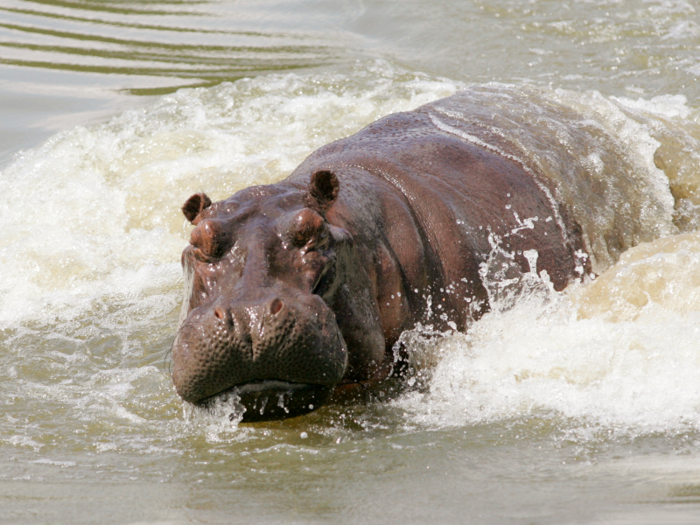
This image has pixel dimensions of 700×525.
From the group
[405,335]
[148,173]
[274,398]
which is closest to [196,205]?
[274,398]

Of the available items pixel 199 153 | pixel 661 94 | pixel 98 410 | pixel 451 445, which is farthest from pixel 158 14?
pixel 451 445

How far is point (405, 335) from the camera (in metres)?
4.53

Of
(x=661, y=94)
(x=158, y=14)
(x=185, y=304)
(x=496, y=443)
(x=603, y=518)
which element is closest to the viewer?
(x=603, y=518)

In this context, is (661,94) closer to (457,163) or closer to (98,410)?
(457,163)

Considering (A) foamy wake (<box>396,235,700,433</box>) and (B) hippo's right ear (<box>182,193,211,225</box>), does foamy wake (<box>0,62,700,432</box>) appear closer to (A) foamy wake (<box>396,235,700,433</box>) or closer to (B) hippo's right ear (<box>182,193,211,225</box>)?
(A) foamy wake (<box>396,235,700,433</box>)

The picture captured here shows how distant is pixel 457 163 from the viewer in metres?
5.40

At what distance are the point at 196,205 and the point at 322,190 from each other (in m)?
0.57

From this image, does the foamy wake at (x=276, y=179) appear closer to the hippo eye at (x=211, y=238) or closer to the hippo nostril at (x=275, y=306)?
the hippo nostril at (x=275, y=306)

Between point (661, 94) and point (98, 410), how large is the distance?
7.94 metres

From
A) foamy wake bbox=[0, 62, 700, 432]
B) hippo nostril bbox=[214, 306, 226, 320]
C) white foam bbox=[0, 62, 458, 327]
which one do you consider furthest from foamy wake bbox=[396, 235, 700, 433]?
white foam bbox=[0, 62, 458, 327]

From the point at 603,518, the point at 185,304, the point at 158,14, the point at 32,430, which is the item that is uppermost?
the point at 158,14

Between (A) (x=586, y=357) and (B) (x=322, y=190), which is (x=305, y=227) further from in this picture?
(A) (x=586, y=357)

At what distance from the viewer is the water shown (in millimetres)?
3268

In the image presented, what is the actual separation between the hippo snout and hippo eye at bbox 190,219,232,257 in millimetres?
244
